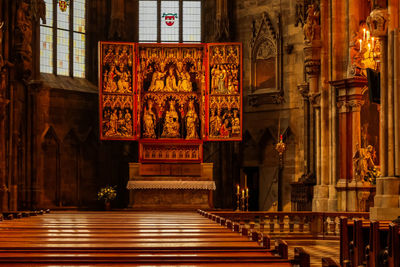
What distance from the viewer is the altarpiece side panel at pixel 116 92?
25594 mm

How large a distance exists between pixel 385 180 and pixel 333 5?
29.1ft

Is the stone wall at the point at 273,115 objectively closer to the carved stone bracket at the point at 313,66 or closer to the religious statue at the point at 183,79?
the carved stone bracket at the point at 313,66

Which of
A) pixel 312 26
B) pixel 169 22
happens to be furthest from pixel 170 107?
pixel 169 22

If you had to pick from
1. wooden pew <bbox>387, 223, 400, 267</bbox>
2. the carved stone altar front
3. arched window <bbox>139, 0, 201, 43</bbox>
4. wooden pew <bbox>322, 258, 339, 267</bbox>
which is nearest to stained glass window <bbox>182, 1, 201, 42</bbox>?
arched window <bbox>139, 0, 201, 43</bbox>

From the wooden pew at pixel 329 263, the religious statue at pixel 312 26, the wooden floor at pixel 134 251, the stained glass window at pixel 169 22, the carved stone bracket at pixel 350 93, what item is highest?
the stained glass window at pixel 169 22

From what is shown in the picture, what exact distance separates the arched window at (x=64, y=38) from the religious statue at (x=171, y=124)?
7.52m

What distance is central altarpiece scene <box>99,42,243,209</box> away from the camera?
84.3 ft

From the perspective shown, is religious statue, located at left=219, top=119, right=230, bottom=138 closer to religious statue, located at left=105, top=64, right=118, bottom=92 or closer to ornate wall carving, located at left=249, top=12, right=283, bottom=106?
religious statue, located at left=105, top=64, right=118, bottom=92

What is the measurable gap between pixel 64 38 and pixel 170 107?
8.29 metres

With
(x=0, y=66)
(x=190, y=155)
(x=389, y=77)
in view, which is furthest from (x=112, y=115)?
(x=389, y=77)

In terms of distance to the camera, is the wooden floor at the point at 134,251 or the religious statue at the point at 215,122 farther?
the religious statue at the point at 215,122

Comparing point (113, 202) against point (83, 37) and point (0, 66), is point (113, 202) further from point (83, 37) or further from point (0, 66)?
point (0, 66)

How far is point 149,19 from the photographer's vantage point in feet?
111

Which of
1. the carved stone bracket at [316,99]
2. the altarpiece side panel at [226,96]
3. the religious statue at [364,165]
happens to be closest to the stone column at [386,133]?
the religious statue at [364,165]
